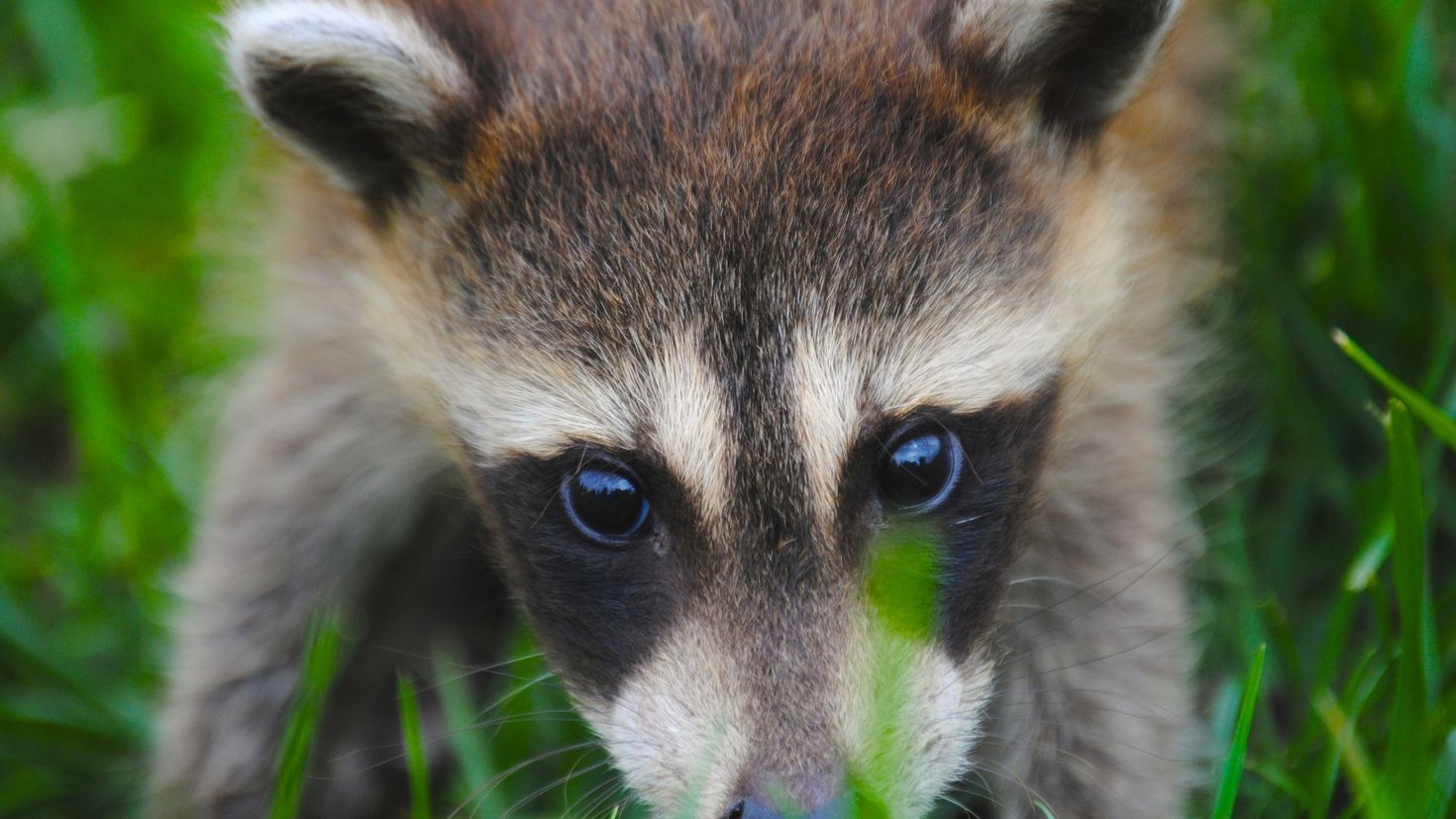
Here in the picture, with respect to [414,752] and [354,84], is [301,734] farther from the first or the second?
[354,84]

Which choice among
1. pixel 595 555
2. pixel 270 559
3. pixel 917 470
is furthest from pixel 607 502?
pixel 270 559

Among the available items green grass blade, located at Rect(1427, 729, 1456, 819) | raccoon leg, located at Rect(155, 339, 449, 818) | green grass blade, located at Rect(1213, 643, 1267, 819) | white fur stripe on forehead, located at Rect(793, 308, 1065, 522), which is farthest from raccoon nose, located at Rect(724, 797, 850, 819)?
raccoon leg, located at Rect(155, 339, 449, 818)

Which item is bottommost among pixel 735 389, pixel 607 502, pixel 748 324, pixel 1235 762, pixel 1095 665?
pixel 1095 665

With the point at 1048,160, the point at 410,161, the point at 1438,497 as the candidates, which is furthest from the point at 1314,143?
the point at 410,161

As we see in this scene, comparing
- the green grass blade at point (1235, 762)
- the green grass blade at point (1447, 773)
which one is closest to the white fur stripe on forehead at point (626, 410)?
the green grass blade at point (1235, 762)

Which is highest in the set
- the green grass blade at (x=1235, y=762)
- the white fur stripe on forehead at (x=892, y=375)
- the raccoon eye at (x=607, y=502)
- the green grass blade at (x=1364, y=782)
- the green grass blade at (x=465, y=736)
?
the white fur stripe on forehead at (x=892, y=375)

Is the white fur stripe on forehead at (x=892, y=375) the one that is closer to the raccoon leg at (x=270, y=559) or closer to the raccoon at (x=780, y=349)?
the raccoon at (x=780, y=349)

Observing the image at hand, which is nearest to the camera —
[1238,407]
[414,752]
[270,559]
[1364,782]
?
[1364,782]
